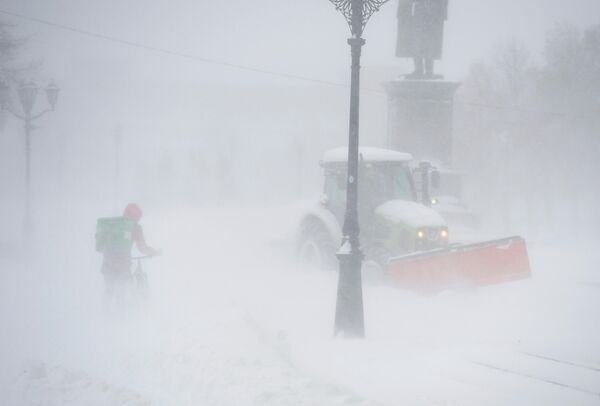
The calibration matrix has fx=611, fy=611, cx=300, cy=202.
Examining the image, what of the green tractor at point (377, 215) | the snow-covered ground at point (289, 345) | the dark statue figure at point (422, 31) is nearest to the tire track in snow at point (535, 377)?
the snow-covered ground at point (289, 345)

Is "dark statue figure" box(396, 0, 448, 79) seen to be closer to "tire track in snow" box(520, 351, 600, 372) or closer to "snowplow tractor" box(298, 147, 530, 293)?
"snowplow tractor" box(298, 147, 530, 293)

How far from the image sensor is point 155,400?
5648 millimetres

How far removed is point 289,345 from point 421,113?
15.6 meters

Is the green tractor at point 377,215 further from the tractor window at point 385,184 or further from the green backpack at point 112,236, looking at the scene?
the green backpack at point 112,236

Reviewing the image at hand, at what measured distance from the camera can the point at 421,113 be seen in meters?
21.3

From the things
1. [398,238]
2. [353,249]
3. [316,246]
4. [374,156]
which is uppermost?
[374,156]

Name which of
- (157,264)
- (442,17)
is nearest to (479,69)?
(442,17)

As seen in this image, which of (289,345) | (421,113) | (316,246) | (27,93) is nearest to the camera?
(289,345)

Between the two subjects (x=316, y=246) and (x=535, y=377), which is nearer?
(x=535, y=377)

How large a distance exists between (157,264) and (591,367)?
36.8 feet

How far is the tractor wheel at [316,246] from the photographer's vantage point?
12.2 meters

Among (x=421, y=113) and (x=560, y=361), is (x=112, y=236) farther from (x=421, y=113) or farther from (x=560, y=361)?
(x=421, y=113)

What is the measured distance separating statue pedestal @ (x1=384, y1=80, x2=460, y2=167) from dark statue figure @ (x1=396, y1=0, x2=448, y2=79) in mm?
1033

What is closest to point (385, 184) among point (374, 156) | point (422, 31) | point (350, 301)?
point (374, 156)
